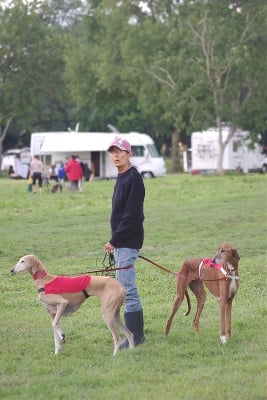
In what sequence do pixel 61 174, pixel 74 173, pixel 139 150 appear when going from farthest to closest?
1. pixel 139 150
2. pixel 61 174
3. pixel 74 173

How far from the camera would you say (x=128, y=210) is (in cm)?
849

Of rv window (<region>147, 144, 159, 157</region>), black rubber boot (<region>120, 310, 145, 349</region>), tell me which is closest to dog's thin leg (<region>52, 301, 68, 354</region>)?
black rubber boot (<region>120, 310, 145, 349</region>)

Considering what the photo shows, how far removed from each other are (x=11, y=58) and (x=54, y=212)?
37.3 metres

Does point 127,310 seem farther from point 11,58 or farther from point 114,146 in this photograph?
point 11,58

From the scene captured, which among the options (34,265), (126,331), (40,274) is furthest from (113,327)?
(34,265)

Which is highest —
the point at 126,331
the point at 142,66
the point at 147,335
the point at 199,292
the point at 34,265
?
the point at 142,66

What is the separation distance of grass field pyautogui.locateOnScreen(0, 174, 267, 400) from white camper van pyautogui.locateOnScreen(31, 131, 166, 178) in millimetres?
31664

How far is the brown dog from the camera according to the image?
28.3 feet

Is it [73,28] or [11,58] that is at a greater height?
[73,28]

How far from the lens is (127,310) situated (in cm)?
878

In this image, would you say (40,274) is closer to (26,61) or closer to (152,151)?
(152,151)

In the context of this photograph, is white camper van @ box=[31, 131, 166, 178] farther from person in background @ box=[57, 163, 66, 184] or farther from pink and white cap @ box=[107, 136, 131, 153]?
pink and white cap @ box=[107, 136, 131, 153]

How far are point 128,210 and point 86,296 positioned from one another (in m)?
0.91

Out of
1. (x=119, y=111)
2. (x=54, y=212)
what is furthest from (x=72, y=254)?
(x=119, y=111)
